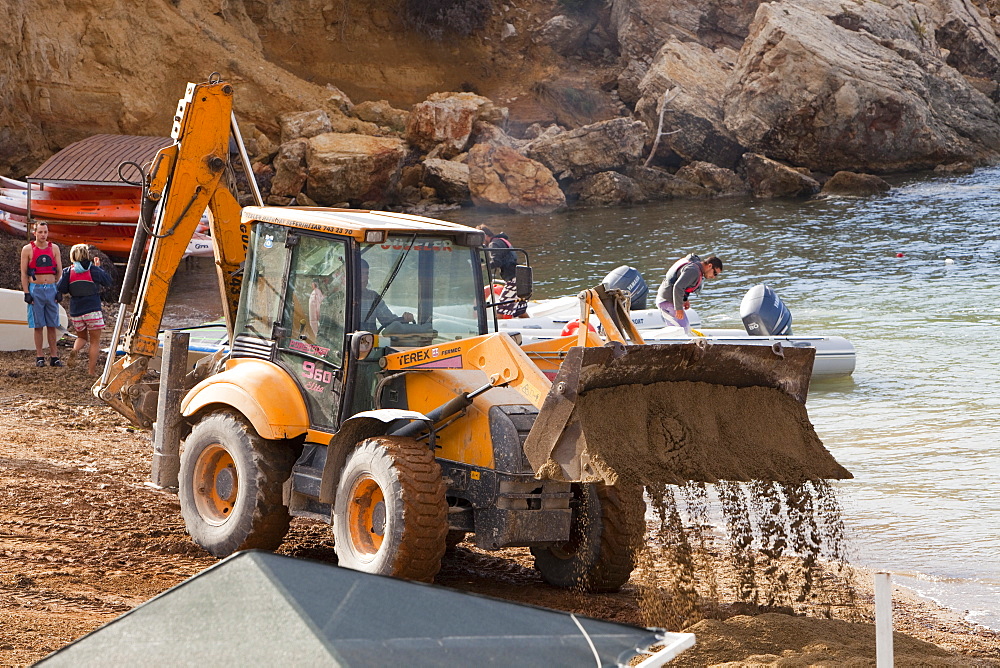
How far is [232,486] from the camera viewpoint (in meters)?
6.73

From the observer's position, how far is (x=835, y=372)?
14336 mm

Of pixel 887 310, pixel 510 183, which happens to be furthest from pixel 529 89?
pixel 887 310

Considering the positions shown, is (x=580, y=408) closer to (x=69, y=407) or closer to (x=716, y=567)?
(x=716, y=567)

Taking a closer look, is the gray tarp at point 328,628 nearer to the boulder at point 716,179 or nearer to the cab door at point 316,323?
the cab door at point 316,323

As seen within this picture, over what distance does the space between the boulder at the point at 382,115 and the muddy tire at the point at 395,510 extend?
106 feet

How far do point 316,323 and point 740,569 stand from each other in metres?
2.84

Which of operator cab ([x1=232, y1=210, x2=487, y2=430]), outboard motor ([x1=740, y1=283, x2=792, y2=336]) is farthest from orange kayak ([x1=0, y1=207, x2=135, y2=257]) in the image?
operator cab ([x1=232, y1=210, x2=487, y2=430])

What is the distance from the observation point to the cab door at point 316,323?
6.24 meters

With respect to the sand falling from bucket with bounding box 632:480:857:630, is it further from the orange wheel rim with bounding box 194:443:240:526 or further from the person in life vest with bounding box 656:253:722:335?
the person in life vest with bounding box 656:253:722:335

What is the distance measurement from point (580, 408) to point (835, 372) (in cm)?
1002

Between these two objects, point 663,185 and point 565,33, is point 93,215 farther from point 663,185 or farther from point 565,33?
point 565,33

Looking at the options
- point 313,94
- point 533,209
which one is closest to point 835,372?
point 533,209

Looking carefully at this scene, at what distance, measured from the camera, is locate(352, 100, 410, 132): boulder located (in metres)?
37.2

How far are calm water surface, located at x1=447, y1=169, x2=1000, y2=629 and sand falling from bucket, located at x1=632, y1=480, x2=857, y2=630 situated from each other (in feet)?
3.04
